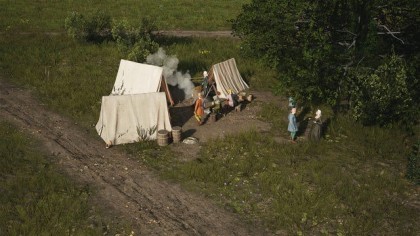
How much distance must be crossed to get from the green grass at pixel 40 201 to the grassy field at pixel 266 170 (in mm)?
45

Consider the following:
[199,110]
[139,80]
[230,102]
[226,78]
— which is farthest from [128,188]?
[226,78]

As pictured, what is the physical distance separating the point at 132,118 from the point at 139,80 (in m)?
3.49

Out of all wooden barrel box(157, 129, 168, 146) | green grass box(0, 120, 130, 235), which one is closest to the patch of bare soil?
wooden barrel box(157, 129, 168, 146)

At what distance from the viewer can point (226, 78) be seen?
2078 cm

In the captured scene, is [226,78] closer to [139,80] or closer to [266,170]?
[139,80]

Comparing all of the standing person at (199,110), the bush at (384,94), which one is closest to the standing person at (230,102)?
the standing person at (199,110)

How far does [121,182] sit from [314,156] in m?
7.53

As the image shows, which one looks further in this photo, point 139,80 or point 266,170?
point 139,80

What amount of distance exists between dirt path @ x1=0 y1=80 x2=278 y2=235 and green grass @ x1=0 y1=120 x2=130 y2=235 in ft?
1.88

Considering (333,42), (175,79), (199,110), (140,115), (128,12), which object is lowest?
(140,115)

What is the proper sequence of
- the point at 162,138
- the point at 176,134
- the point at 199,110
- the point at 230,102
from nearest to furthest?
the point at 162,138 < the point at 176,134 < the point at 199,110 < the point at 230,102

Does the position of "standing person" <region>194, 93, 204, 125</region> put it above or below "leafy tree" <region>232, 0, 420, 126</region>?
below

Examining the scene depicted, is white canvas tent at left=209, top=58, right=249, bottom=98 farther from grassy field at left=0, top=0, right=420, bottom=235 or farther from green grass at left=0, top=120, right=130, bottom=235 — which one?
green grass at left=0, top=120, right=130, bottom=235

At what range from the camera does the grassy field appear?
11.6 meters
